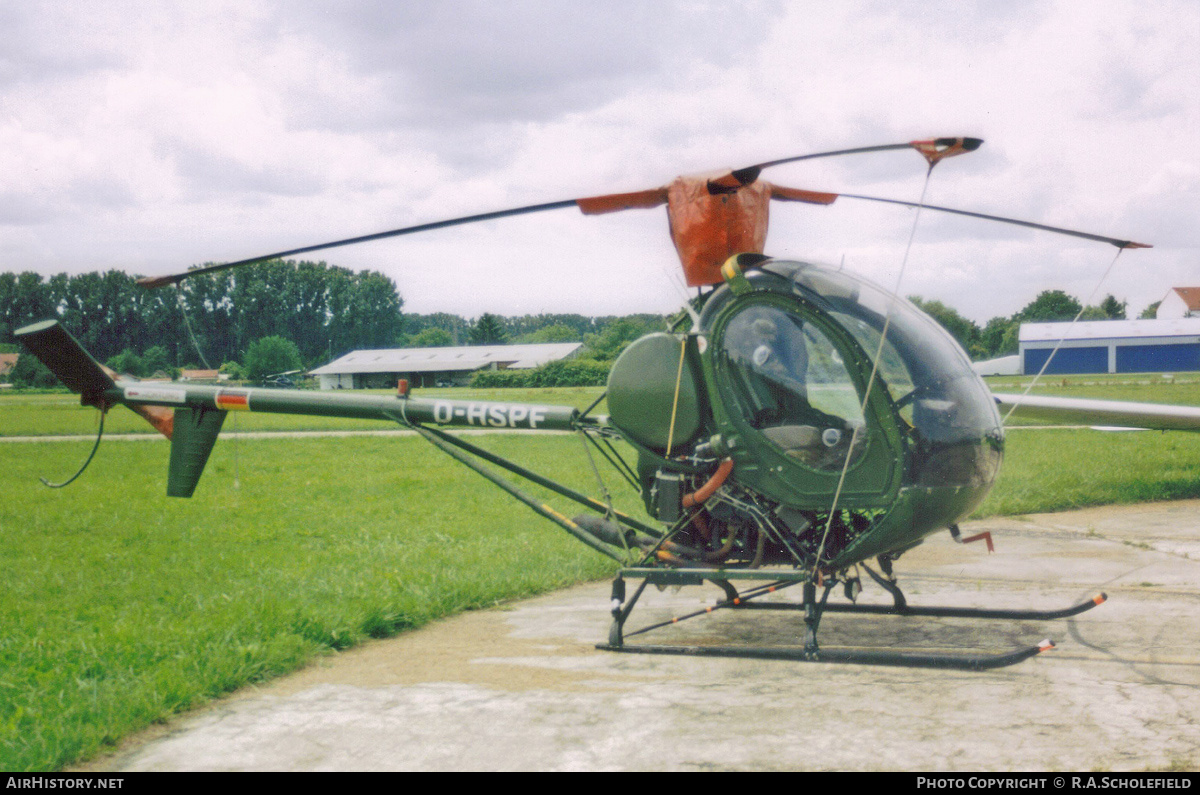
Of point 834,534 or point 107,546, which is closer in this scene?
point 834,534

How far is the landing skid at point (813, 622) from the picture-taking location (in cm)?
477

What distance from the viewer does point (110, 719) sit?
165 inches

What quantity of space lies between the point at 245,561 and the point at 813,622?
5.54m

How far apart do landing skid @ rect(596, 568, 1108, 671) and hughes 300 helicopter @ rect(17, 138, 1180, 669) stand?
0.01m

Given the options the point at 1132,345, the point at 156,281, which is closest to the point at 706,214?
the point at 156,281

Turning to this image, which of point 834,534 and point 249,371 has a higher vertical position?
point 249,371

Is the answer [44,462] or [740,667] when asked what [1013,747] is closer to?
[740,667]

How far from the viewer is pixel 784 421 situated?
17.4ft

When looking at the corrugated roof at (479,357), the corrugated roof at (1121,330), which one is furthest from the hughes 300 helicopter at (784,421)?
the corrugated roof at (1121,330)

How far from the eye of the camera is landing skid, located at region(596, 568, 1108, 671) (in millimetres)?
4773

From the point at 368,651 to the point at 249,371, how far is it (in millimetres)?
5534

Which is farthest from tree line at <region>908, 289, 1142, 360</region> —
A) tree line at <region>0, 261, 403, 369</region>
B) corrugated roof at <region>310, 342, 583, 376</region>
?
tree line at <region>0, 261, 403, 369</region>

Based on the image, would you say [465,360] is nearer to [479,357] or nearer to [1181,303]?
[479,357]
